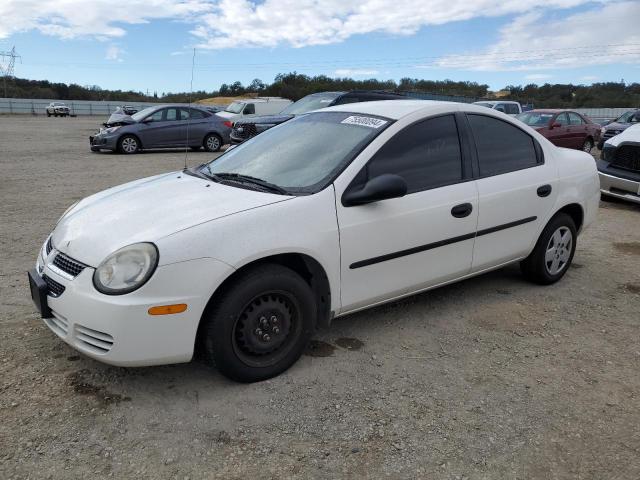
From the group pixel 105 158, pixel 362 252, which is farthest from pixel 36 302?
pixel 105 158

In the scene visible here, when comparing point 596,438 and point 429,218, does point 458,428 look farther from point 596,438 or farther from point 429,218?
point 429,218

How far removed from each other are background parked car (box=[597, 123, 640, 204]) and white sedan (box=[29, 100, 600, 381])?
4.82 meters

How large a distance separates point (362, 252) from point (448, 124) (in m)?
1.29

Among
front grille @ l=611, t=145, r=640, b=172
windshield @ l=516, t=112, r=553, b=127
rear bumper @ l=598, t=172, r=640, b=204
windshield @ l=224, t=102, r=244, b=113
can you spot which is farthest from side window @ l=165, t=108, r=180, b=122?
front grille @ l=611, t=145, r=640, b=172

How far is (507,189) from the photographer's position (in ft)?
13.6

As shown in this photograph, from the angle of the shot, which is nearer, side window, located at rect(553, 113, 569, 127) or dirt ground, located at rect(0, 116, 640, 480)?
dirt ground, located at rect(0, 116, 640, 480)

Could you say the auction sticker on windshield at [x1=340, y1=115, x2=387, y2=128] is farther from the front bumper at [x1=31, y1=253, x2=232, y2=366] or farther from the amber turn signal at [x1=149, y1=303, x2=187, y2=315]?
the amber turn signal at [x1=149, y1=303, x2=187, y2=315]

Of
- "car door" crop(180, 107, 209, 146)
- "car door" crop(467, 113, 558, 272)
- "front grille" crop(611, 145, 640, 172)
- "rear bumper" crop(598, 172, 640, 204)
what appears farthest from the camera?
"car door" crop(180, 107, 209, 146)

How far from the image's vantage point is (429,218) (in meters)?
3.64

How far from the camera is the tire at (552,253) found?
4625 millimetres

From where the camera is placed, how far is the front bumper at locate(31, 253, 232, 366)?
267 centimetres

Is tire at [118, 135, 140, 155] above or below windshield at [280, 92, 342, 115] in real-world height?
below

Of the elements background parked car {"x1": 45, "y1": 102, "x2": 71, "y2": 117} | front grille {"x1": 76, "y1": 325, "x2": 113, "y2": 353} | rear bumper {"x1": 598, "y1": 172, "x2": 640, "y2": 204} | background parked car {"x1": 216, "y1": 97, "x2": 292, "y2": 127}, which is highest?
background parked car {"x1": 45, "y1": 102, "x2": 71, "y2": 117}

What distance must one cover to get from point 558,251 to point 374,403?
2707 millimetres
